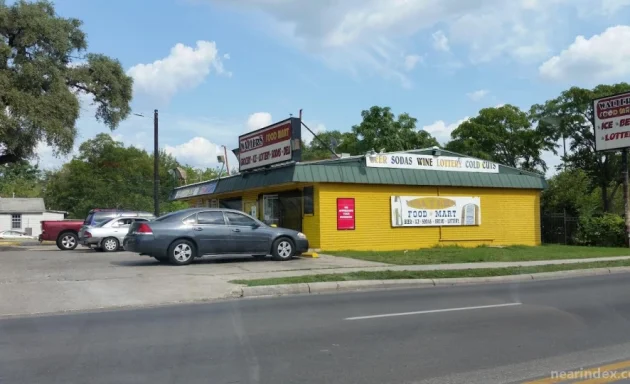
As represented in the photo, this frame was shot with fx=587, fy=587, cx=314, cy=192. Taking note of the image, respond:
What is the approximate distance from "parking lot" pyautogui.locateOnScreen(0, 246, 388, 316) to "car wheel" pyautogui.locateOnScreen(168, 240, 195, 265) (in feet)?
0.96

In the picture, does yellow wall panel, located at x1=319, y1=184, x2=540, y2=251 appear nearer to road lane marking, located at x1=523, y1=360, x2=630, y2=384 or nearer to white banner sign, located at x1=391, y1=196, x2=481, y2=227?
white banner sign, located at x1=391, y1=196, x2=481, y2=227

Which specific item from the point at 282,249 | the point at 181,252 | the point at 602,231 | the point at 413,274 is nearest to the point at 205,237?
the point at 181,252

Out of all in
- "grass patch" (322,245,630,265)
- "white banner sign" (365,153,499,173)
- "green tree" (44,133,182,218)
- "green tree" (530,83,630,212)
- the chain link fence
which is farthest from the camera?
"green tree" (44,133,182,218)

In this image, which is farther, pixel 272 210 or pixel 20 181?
pixel 20 181

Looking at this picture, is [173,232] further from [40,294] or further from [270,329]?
[270,329]

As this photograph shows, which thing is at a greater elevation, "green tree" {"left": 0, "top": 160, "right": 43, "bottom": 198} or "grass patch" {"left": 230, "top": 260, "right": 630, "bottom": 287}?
"green tree" {"left": 0, "top": 160, "right": 43, "bottom": 198}

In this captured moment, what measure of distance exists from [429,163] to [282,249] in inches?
340

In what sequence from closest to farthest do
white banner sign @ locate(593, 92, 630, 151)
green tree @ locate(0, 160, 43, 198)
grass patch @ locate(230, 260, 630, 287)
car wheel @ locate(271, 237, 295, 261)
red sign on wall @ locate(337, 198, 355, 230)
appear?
grass patch @ locate(230, 260, 630, 287)
car wheel @ locate(271, 237, 295, 261)
red sign on wall @ locate(337, 198, 355, 230)
white banner sign @ locate(593, 92, 630, 151)
green tree @ locate(0, 160, 43, 198)

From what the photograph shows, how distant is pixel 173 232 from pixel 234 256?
3.39 m

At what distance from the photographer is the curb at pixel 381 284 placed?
1164 centimetres

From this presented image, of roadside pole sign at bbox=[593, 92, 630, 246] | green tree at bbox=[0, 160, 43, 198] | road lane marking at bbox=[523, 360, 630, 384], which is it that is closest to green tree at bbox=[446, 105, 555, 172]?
roadside pole sign at bbox=[593, 92, 630, 246]

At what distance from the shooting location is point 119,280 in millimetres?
12805

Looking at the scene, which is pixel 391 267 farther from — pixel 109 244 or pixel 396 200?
pixel 109 244

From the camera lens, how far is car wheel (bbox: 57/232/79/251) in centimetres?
2559
